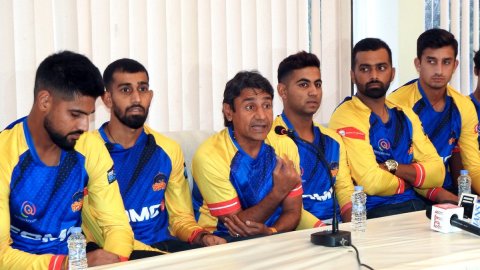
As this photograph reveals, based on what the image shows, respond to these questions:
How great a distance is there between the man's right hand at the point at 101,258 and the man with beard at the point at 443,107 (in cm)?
234

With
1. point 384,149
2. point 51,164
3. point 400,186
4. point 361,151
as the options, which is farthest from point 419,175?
point 51,164

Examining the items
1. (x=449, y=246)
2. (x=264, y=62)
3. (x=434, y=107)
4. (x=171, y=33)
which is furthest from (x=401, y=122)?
(x=449, y=246)

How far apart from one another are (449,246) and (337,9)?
2.93 m

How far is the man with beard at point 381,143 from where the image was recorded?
3.80 m

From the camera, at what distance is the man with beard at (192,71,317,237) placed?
3.26 meters

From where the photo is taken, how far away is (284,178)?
3270 millimetres

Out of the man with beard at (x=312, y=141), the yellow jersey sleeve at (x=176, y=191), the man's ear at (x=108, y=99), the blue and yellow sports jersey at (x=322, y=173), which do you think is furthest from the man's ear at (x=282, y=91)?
the man's ear at (x=108, y=99)

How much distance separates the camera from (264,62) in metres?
4.56

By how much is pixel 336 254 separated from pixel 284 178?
1046 millimetres

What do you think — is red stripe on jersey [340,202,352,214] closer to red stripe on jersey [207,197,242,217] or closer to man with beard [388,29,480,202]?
A: red stripe on jersey [207,197,242,217]

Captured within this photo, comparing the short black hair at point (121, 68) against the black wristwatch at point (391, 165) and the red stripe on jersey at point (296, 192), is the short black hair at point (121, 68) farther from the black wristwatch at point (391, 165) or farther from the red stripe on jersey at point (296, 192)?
the black wristwatch at point (391, 165)

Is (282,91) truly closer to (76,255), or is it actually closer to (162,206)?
(162,206)

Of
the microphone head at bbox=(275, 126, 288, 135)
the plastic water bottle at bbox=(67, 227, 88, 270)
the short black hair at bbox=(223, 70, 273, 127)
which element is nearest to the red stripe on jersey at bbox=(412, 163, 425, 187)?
the short black hair at bbox=(223, 70, 273, 127)

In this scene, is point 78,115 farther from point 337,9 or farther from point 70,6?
point 337,9
